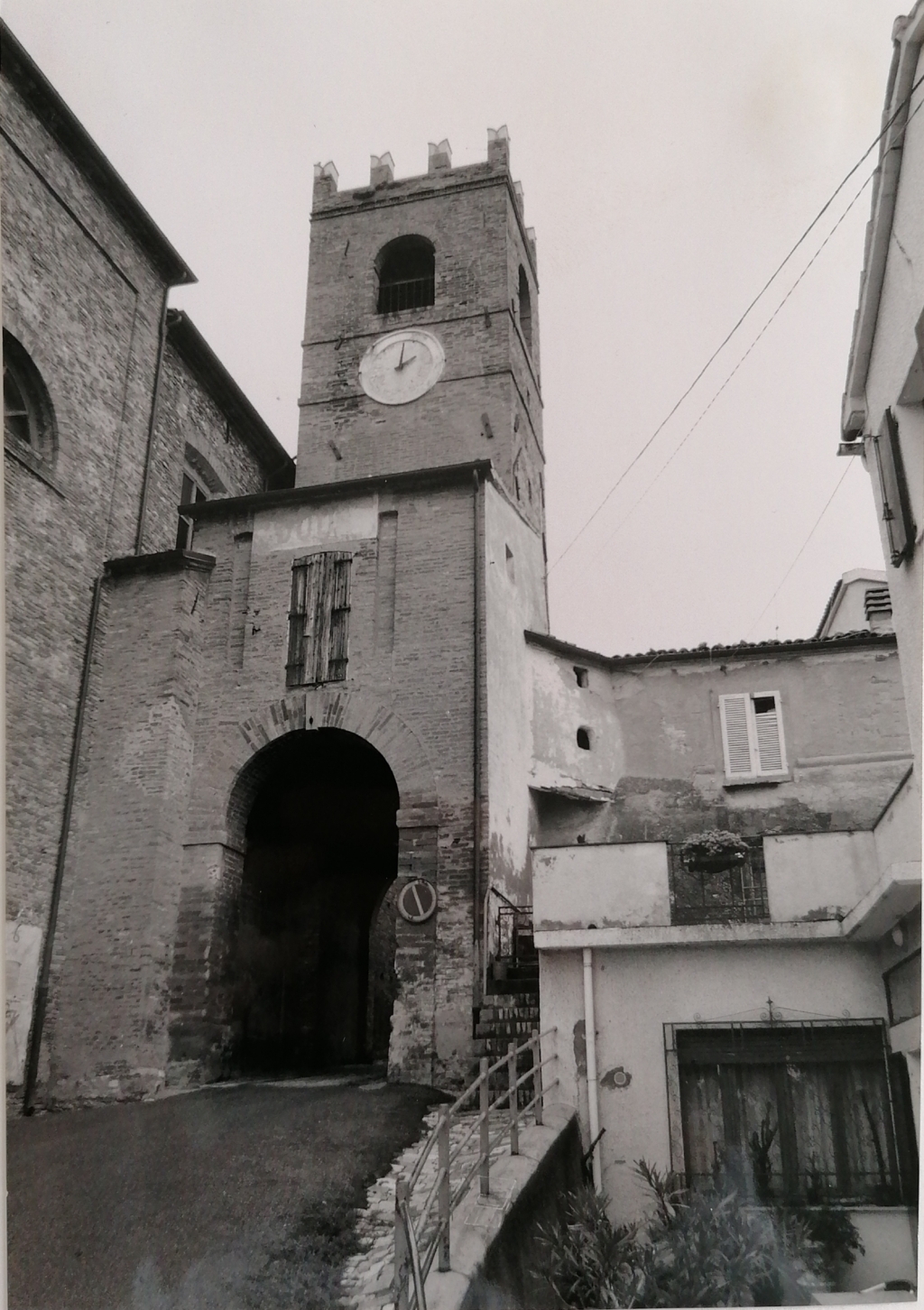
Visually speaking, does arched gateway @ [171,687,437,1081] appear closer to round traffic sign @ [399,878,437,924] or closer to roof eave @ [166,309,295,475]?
round traffic sign @ [399,878,437,924]

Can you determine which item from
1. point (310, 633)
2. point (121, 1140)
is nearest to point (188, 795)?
point (310, 633)

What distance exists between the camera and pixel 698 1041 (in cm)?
736

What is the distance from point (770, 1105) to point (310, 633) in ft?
23.4

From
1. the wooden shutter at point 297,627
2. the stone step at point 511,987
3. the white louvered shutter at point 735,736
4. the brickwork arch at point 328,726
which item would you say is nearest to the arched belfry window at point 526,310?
the white louvered shutter at point 735,736

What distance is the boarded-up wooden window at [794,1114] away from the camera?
6141 mm

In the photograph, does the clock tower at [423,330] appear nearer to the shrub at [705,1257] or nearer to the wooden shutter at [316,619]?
the wooden shutter at [316,619]

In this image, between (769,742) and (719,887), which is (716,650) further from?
(719,887)

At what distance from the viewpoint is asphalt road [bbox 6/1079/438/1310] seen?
562 centimetres

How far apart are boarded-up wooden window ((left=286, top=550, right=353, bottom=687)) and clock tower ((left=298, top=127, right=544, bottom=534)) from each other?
2725mm

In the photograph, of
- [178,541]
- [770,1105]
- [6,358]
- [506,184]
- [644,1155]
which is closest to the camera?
[770,1105]

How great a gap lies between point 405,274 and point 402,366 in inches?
92.4

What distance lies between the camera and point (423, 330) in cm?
1580

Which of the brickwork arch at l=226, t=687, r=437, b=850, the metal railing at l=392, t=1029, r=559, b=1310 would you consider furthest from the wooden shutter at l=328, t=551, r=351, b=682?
the metal railing at l=392, t=1029, r=559, b=1310

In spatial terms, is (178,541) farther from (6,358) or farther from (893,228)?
(893,228)
